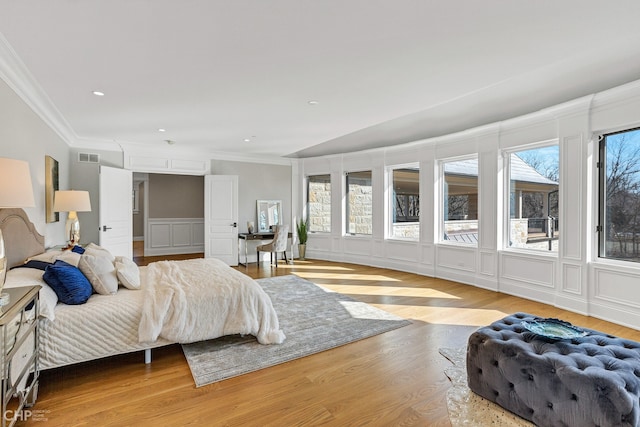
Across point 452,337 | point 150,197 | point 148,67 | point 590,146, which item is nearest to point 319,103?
point 148,67

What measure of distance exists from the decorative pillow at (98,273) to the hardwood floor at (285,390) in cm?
60

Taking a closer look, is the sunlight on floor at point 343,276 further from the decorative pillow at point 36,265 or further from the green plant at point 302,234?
the decorative pillow at point 36,265

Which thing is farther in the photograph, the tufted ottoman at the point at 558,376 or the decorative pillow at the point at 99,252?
the decorative pillow at the point at 99,252

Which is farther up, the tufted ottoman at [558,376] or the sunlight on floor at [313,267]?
the tufted ottoman at [558,376]

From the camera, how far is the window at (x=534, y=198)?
427cm

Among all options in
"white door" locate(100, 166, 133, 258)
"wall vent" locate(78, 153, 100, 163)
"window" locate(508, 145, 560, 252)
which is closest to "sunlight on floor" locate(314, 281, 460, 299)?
"window" locate(508, 145, 560, 252)

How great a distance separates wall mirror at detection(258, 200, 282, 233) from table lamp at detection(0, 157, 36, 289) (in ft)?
17.7

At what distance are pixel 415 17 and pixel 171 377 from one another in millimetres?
3073

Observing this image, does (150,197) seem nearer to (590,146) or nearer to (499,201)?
(499,201)

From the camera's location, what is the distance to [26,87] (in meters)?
2.99

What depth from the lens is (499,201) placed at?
480cm

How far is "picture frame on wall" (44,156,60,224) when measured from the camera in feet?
12.5

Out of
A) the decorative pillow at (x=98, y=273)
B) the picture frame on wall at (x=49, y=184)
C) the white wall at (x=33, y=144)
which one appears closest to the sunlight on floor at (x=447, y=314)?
the decorative pillow at (x=98, y=273)

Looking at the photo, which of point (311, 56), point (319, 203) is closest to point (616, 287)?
point (311, 56)
